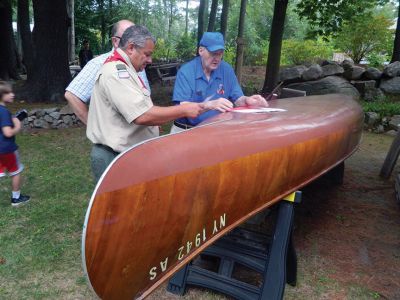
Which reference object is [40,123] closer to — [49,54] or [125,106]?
[49,54]

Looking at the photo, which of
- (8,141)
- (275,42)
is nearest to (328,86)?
(275,42)

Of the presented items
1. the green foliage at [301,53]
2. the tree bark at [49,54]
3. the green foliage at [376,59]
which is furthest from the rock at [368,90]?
the tree bark at [49,54]

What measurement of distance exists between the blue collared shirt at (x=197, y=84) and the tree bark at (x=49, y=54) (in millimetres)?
6988

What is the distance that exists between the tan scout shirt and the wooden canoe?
233 mm

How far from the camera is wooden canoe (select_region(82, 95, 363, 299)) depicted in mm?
1755

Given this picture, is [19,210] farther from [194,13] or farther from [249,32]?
[194,13]

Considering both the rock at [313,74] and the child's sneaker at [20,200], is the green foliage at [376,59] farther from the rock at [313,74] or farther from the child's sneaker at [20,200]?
the child's sneaker at [20,200]

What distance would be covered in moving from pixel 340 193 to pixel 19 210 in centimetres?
381

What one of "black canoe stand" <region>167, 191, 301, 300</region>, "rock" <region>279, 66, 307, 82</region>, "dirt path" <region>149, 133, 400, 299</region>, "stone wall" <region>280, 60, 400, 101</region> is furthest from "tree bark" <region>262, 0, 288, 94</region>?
"black canoe stand" <region>167, 191, 301, 300</region>

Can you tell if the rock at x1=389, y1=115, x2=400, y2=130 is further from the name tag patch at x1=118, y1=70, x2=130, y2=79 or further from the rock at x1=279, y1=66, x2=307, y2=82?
the name tag patch at x1=118, y1=70, x2=130, y2=79

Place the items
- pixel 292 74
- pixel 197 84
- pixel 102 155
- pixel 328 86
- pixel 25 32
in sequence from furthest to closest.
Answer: pixel 25 32
pixel 292 74
pixel 328 86
pixel 197 84
pixel 102 155

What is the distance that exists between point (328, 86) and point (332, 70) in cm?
90

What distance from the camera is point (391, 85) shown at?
1034 cm

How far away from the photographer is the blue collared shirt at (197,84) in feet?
10.1
